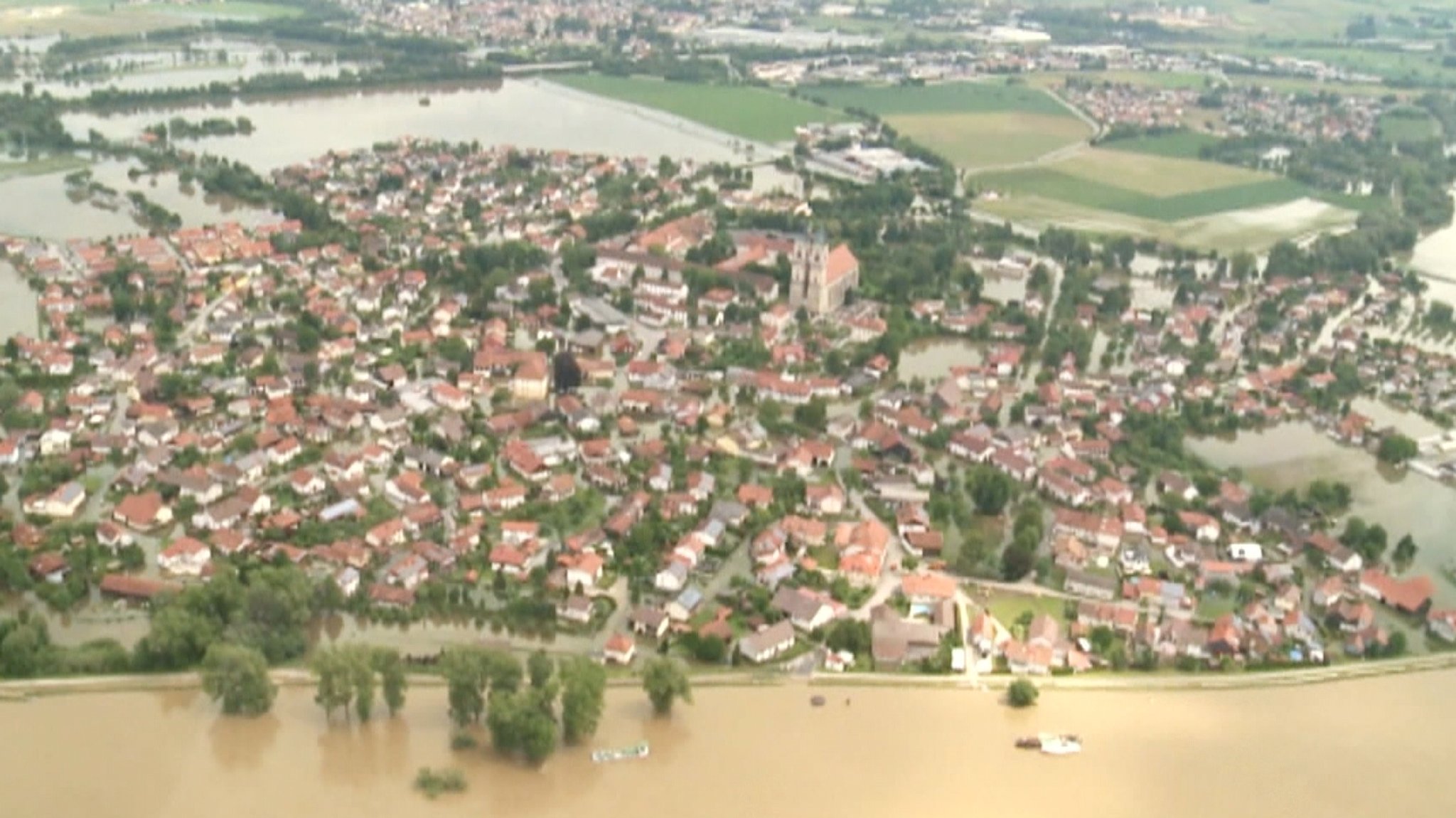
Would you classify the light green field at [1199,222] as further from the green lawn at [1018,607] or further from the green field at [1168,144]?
the green lawn at [1018,607]

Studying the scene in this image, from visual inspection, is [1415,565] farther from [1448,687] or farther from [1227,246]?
[1227,246]

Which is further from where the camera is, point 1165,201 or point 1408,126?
point 1408,126

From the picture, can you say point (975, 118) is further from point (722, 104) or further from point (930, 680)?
point (930, 680)

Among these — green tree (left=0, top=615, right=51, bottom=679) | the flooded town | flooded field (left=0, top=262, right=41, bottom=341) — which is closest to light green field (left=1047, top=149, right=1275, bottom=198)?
the flooded town

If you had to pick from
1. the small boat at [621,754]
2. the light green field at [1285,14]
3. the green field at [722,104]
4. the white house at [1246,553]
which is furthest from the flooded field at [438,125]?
the light green field at [1285,14]

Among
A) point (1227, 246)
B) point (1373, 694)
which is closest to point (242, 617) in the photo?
point (1373, 694)

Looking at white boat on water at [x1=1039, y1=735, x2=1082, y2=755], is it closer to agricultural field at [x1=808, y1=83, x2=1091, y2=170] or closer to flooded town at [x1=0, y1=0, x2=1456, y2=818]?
flooded town at [x1=0, y1=0, x2=1456, y2=818]

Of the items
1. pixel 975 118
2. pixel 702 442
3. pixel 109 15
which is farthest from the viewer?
pixel 109 15

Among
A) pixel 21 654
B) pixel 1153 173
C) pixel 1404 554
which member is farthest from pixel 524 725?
pixel 1153 173

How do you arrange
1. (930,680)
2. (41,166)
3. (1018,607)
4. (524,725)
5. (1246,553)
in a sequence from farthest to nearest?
1. (41,166)
2. (1246,553)
3. (1018,607)
4. (930,680)
5. (524,725)
